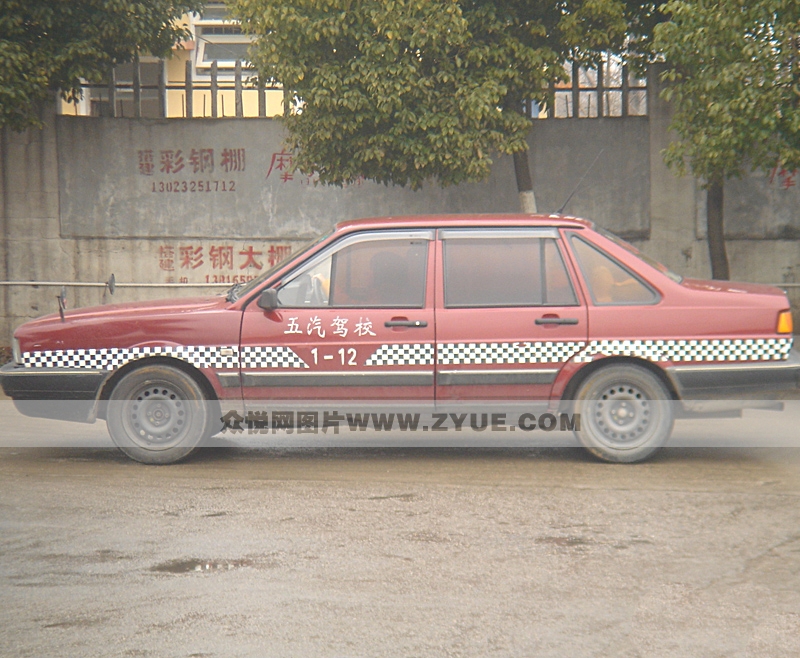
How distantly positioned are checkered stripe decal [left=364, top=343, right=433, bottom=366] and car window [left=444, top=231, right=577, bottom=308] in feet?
1.15

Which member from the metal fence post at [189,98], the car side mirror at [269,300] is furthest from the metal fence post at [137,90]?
the car side mirror at [269,300]

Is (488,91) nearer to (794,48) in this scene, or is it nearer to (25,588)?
(794,48)

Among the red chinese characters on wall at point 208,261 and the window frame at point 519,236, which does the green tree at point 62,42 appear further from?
the window frame at point 519,236

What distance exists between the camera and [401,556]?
4.71 m

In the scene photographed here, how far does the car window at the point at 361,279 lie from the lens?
6758mm

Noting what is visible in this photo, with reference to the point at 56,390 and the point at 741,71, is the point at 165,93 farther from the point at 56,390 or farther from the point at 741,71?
the point at 56,390

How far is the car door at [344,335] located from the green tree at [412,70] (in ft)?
16.4

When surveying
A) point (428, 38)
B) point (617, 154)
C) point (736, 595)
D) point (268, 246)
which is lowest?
point (736, 595)

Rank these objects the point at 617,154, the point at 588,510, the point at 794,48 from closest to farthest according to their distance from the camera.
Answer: the point at 588,510 < the point at 794,48 < the point at 617,154

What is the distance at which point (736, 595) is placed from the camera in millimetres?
4148

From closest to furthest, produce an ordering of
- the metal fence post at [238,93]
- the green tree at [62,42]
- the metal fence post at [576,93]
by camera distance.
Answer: the green tree at [62,42] < the metal fence post at [576,93] < the metal fence post at [238,93]

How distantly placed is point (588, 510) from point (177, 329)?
3009mm

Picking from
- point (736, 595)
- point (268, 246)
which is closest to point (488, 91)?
point (268, 246)

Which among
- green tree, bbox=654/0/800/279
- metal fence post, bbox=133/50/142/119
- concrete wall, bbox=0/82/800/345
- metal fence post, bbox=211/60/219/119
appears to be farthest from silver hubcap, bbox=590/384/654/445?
metal fence post, bbox=133/50/142/119
